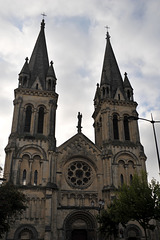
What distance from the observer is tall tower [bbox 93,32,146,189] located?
1345 inches

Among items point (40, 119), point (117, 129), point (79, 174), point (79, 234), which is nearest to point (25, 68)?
point (40, 119)

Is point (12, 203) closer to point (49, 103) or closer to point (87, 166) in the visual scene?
point (87, 166)

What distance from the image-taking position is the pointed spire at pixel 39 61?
40531mm

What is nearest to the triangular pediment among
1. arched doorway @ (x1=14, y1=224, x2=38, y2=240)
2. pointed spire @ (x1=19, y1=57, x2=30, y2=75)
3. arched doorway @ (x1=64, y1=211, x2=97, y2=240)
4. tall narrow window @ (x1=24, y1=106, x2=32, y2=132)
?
tall narrow window @ (x1=24, y1=106, x2=32, y2=132)

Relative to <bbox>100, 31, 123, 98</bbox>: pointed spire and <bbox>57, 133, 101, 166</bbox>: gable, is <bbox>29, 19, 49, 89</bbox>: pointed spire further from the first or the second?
<bbox>57, 133, 101, 166</bbox>: gable

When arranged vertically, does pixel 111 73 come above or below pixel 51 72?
above

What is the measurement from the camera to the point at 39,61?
141 feet

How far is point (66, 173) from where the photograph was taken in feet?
109

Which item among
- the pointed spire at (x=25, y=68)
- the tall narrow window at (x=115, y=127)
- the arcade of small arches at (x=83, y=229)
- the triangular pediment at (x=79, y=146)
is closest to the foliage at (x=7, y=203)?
the arcade of small arches at (x=83, y=229)

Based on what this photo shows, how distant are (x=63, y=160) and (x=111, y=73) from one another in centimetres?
1868

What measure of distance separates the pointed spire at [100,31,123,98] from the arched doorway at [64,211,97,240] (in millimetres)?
18846

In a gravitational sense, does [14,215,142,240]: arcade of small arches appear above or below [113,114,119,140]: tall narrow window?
below

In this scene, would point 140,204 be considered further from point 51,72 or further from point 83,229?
point 51,72

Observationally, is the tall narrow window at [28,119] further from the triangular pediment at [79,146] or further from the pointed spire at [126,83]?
the pointed spire at [126,83]
